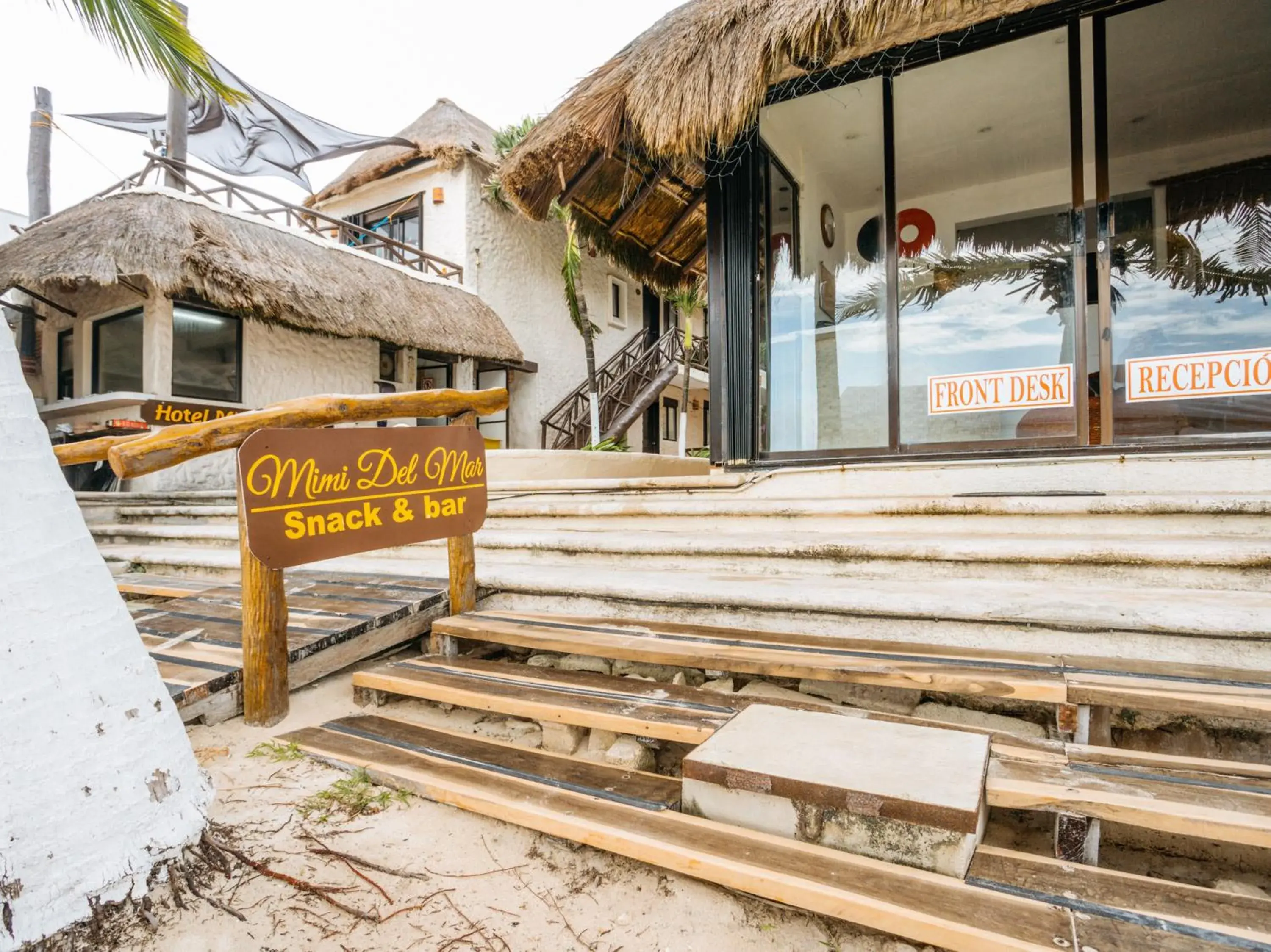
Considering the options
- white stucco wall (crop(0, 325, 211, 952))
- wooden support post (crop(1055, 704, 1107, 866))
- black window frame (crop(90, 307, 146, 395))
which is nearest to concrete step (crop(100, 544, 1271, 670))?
wooden support post (crop(1055, 704, 1107, 866))

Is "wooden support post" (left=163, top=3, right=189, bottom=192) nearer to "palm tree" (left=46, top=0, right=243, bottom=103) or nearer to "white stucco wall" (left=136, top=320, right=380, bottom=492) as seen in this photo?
"white stucco wall" (left=136, top=320, right=380, bottom=492)

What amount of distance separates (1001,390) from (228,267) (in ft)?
25.9

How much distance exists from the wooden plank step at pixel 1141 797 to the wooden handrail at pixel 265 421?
191 centimetres

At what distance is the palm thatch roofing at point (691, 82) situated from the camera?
314 cm

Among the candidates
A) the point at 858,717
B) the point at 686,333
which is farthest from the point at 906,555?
the point at 686,333

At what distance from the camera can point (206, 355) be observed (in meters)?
7.83

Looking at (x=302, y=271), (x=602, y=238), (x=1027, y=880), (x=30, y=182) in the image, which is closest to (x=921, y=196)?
(x=602, y=238)

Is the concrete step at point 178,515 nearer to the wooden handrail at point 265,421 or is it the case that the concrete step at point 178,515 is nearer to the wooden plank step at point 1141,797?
the wooden handrail at point 265,421

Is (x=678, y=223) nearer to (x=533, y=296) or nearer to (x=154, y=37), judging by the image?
(x=154, y=37)

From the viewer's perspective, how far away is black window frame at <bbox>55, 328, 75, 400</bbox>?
8.12 meters

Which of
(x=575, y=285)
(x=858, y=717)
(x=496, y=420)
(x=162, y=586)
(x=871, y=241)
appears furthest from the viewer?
(x=496, y=420)

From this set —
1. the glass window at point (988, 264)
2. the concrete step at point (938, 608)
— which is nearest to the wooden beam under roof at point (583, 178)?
the glass window at point (988, 264)

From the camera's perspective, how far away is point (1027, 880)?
1006mm

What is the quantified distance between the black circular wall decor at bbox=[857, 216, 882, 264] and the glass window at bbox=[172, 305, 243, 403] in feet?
25.4
